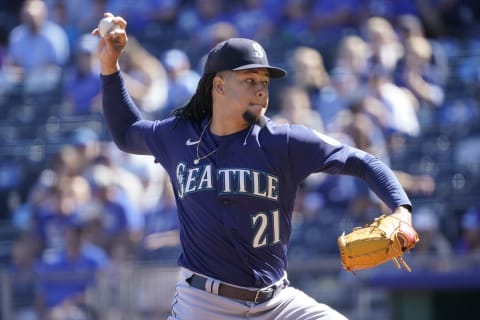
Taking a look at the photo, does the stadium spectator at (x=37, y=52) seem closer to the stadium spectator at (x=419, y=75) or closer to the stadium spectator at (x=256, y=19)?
the stadium spectator at (x=256, y=19)

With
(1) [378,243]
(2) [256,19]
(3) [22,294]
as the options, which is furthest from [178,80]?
(1) [378,243]

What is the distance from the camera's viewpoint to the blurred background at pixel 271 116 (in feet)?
27.2

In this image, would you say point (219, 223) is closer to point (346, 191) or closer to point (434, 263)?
point (434, 263)

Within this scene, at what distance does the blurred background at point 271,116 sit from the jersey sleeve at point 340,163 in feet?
10.5

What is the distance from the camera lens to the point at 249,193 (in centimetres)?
466

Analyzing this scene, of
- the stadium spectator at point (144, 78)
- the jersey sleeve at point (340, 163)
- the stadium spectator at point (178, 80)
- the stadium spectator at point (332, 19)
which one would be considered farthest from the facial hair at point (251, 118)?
the stadium spectator at point (332, 19)

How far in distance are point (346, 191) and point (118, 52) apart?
4.34 metres

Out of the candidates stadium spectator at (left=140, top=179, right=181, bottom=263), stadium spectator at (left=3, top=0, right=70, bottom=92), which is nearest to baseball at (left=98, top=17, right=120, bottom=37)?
stadium spectator at (left=140, top=179, right=181, bottom=263)

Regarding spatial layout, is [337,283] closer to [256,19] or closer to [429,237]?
[429,237]

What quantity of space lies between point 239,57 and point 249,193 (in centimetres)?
61

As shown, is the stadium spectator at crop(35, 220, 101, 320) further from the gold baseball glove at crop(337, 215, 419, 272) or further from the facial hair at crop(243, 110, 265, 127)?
the gold baseball glove at crop(337, 215, 419, 272)

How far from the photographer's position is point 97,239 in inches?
383

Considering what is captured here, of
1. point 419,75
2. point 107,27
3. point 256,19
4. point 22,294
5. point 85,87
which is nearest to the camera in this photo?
point 107,27

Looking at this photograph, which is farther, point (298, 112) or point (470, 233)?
point (298, 112)
